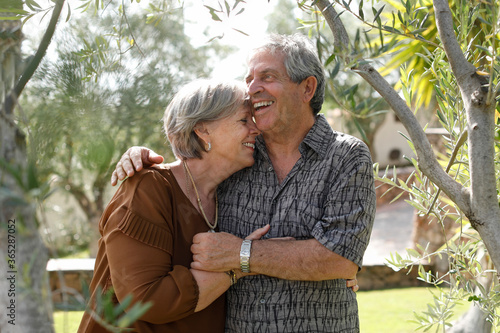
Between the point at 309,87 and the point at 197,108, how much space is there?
56 cm

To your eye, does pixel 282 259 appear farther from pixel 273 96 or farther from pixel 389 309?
pixel 389 309

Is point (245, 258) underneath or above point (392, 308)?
above

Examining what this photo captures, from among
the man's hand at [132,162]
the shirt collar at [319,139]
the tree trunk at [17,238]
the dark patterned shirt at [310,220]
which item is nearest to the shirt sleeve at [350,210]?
the dark patterned shirt at [310,220]

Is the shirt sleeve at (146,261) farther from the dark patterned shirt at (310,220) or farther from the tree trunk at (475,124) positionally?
the tree trunk at (475,124)

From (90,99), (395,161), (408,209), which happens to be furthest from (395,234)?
(90,99)

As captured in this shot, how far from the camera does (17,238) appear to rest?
0.99 meters

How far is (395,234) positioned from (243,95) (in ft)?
51.3

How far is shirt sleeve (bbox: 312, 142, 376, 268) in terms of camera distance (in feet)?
7.23

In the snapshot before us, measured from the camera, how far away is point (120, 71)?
234 centimetres

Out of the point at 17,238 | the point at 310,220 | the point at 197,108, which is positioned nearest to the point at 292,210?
the point at 310,220

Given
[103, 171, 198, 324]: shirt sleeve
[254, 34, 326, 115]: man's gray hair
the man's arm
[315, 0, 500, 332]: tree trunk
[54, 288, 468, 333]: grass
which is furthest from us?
[54, 288, 468, 333]: grass

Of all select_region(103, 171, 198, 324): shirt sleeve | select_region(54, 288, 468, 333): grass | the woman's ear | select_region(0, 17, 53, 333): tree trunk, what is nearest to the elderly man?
select_region(103, 171, 198, 324): shirt sleeve

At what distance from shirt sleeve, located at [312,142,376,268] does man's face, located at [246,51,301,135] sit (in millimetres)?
376

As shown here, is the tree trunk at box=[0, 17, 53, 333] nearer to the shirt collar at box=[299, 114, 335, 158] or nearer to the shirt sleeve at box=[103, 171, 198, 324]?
the shirt sleeve at box=[103, 171, 198, 324]
